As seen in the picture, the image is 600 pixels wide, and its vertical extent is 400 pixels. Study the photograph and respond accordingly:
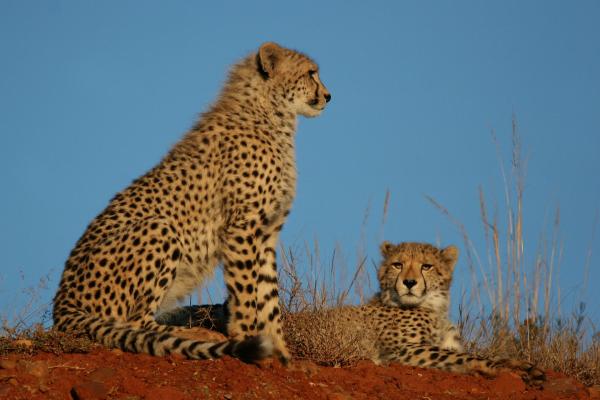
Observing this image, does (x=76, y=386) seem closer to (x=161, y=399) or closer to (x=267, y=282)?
(x=161, y=399)

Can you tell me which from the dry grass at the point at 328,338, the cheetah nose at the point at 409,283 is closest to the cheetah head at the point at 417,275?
the cheetah nose at the point at 409,283

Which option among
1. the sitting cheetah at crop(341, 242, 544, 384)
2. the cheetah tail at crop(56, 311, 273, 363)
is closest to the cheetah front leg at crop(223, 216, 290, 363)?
the cheetah tail at crop(56, 311, 273, 363)

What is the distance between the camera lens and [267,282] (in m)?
5.36

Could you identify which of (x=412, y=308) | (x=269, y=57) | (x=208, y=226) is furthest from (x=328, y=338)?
(x=269, y=57)

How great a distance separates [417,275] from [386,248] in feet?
1.41

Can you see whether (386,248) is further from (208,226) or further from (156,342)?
(156,342)

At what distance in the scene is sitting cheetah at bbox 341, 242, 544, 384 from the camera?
5633 millimetres

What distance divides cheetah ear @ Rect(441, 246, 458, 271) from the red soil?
4.50 feet

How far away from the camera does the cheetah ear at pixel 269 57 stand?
5871 mm

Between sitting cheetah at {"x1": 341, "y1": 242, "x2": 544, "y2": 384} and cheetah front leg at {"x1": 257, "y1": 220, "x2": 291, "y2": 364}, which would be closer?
cheetah front leg at {"x1": 257, "y1": 220, "x2": 291, "y2": 364}

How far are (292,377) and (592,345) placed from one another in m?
2.74

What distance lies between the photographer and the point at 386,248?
20.6ft

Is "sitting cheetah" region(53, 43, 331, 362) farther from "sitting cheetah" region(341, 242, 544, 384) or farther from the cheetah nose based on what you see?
the cheetah nose

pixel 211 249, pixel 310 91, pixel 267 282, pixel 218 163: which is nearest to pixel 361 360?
pixel 267 282
